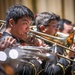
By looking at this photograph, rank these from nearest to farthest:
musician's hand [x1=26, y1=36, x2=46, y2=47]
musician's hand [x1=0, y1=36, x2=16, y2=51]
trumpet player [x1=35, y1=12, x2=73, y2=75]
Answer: musician's hand [x1=0, y1=36, x2=16, y2=51] < musician's hand [x1=26, y1=36, x2=46, y2=47] < trumpet player [x1=35, y1=12, x2=73, y2=75]

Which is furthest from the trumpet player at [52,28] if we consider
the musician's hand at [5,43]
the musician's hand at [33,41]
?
the musician's hand at [5,43]

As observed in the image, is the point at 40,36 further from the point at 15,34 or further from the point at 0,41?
the point at 0,41

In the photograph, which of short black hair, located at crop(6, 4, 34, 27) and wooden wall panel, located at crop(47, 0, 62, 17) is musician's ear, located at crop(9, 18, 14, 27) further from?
wooden wall panel, located at crop(47, 0, 62, 17)

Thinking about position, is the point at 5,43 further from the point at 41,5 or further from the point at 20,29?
the point at 41,5

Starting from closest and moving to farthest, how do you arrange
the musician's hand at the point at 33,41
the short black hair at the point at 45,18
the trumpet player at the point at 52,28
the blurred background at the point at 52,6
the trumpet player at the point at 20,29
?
the trumpet player at the point at 20,29 < the musician's hand at the point at 33,41 < the trumpet player at the point at 52,28 < the short black hair at the point at 45,18 < the blurred background at the point at 52,6

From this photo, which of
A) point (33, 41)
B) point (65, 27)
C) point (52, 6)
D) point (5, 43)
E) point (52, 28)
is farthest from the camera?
point (52, 6)

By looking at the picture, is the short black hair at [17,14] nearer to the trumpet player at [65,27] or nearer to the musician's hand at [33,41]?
the musician's hand at [33,41]

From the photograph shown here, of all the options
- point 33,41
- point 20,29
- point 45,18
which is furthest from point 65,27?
point 20,29

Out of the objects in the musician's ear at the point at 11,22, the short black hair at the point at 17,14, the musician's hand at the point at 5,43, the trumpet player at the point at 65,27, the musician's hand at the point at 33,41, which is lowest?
the trumpet player at the point at 65,27

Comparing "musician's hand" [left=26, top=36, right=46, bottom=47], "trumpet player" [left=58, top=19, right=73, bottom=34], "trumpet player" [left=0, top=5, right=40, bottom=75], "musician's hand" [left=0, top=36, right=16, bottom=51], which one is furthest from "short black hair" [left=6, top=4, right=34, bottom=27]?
"trumpet player" [left=58, top=19, right=73, bottom=34]

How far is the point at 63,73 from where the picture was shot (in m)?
1.79

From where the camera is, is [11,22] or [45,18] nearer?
[11,22]

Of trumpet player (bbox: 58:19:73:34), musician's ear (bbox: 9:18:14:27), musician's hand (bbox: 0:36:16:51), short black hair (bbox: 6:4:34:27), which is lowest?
trumpet player (bbox: 58:19:73:34)

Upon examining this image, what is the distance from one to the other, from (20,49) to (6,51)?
124mm
